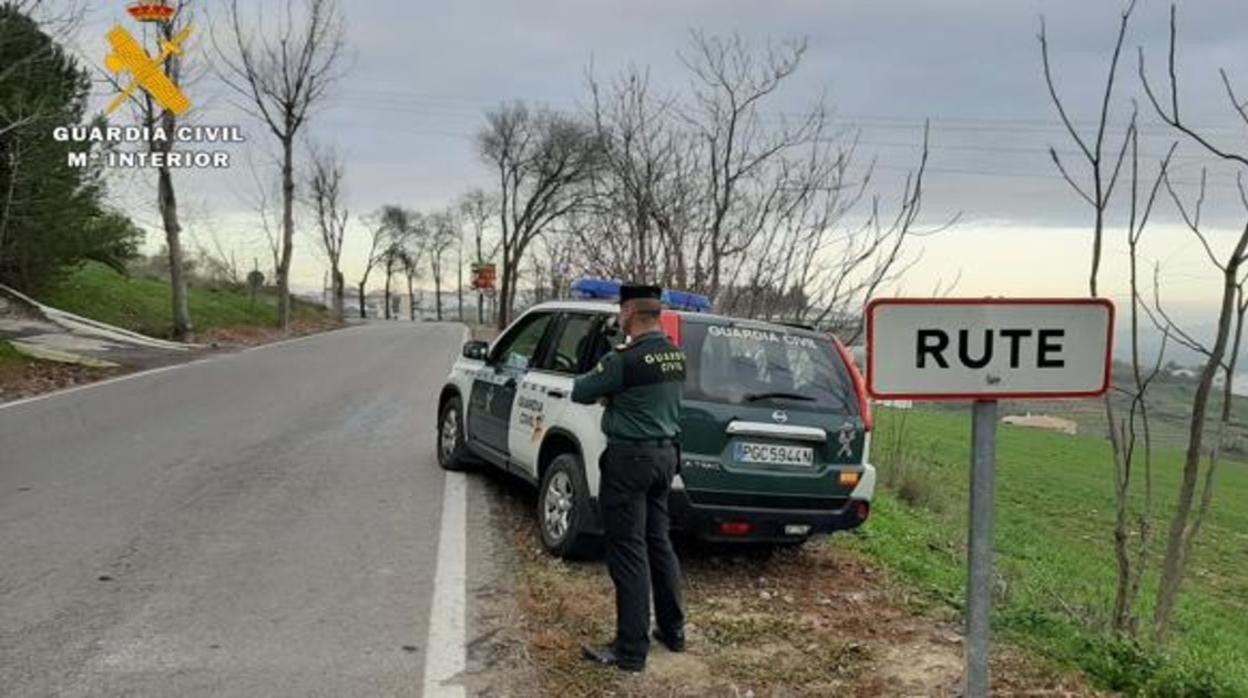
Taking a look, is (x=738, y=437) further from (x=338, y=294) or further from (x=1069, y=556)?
(x=338, y=294)

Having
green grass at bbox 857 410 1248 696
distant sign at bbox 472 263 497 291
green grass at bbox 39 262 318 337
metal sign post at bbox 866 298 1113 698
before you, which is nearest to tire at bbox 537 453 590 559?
green grass at bbox 857 410 1248 696

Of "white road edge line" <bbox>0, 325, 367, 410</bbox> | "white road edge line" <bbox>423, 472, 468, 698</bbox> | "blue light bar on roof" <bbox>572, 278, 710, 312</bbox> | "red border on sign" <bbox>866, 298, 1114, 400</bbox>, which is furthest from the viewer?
"white road edge line" <bbox>0, 325, 367, 410</bbox>

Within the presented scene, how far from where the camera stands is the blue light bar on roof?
23.6 ft

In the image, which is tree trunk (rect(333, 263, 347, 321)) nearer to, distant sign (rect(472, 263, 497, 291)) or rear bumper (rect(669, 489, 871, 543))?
distant sign (rect(472, 263, 497, 291))

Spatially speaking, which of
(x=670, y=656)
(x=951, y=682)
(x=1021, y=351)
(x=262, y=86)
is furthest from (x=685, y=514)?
(x=262, y=86)

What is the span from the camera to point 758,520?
6.06 meters

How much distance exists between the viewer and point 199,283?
192 feet

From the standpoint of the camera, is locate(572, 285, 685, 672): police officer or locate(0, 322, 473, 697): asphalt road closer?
locate(0, 322, 473, 697): asphalt road

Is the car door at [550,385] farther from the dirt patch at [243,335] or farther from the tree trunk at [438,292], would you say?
the tree trunk at [438,292]

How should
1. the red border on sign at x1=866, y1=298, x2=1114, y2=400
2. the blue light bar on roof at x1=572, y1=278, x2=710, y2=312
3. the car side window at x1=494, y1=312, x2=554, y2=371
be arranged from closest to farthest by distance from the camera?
the red border on sign at x1=866, y1=298, x2=1114, y2=400
the blue light bar on roof at x1=572, y1=278, x2=710, y2=312
the car side window at x1=494, y1=312, x2=554, y2=371

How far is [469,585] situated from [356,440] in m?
5.71

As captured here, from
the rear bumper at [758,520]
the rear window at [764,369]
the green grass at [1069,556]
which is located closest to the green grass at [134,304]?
the green grass at [1069,556]

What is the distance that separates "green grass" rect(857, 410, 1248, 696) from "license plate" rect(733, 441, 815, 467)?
1.10m

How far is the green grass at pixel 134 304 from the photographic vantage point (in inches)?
1244
